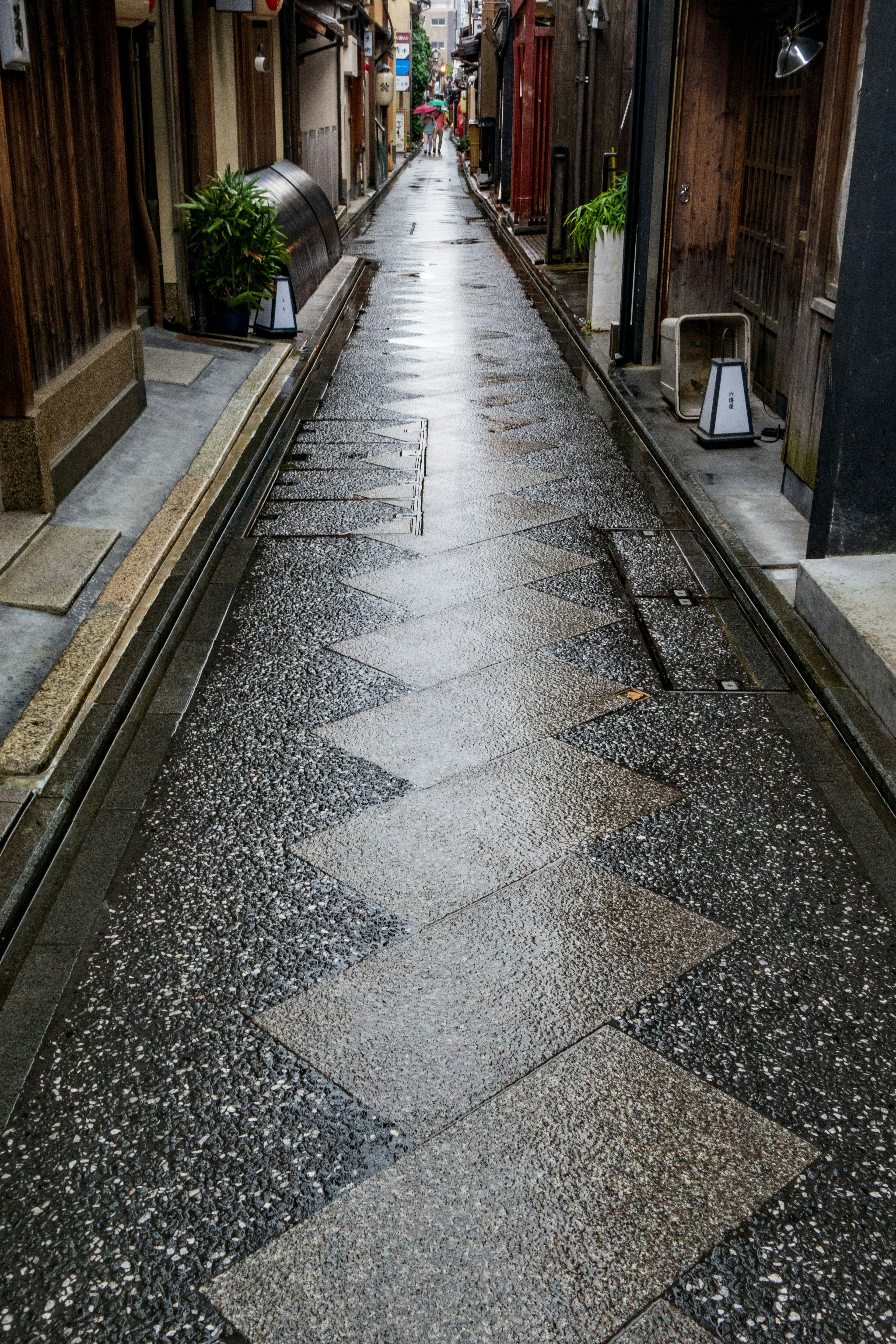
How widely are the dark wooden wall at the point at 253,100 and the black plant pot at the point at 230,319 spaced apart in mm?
2951

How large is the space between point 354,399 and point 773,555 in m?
4.73

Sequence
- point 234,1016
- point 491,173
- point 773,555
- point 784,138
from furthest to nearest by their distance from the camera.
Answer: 1. point 491,173
2. point 784,138
3. point 773,555
4. point 234,1016

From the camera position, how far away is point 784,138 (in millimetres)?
9000

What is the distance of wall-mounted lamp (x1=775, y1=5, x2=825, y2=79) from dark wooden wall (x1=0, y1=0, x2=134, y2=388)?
4.26 meters

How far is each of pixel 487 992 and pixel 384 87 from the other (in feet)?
149

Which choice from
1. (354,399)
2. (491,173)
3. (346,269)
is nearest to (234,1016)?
(354,399)

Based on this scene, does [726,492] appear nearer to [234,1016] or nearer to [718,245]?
[718,245]

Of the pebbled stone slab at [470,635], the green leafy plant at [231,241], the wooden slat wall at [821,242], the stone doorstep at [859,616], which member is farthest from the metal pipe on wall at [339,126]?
the stone doorstep at [859,616]

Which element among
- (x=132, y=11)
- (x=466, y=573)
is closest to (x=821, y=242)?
(x=466, y=573)

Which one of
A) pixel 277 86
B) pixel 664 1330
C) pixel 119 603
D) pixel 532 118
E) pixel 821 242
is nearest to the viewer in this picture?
pixel 664 1330

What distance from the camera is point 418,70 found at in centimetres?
8038

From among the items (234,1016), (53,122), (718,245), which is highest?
(53,122)

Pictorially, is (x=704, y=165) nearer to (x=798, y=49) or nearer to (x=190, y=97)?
(x=798, y=49)

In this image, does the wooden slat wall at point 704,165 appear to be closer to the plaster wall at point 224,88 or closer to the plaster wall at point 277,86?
the plaster wall at point 224,88
